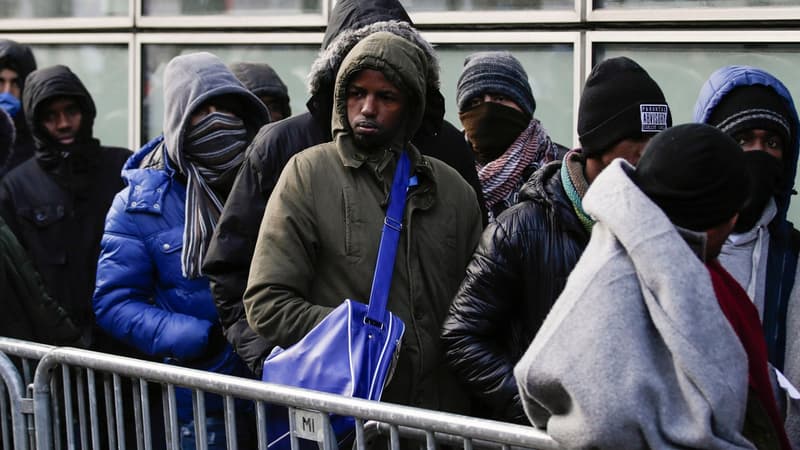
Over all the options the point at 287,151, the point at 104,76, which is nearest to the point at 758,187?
the point at 287,151

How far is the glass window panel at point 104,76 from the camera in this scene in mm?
8359

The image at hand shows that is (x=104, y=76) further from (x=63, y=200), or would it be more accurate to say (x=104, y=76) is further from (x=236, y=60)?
(x=63, y=200)

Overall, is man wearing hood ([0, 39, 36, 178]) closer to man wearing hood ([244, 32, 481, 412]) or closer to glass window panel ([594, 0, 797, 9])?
glass window panel ([594, 0, 797, 9])

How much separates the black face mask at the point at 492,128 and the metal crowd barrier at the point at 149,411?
177cm

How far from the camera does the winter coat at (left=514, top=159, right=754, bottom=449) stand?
8.44 ft

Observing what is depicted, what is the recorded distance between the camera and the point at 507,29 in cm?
668

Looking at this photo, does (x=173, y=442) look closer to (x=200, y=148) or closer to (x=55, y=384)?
(x=55, y=384)

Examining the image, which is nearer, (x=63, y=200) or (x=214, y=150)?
(x=214, y=150)

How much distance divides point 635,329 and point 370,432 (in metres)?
0.98

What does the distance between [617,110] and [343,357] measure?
3.39 feet

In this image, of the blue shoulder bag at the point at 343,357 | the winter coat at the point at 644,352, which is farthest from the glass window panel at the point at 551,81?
the winter coat at the point at 644,352

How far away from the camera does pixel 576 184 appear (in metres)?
3.77

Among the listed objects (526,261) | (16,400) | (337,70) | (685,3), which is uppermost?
(685,3)

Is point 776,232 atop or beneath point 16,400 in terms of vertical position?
atop
